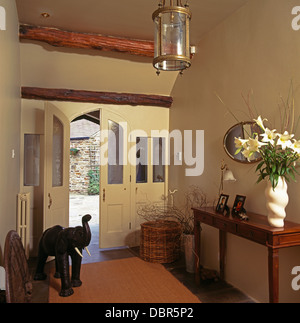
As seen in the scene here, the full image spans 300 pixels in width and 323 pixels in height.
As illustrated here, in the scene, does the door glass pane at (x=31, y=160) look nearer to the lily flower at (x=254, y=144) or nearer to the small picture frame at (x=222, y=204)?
the small picture frame at (x=222, y=204)

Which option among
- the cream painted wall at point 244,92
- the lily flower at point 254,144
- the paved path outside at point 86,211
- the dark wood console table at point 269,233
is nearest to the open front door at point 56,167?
the paved path outside at point 86,211

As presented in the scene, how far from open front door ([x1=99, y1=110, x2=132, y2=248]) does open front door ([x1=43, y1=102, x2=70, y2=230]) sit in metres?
0.61

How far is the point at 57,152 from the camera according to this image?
479cm

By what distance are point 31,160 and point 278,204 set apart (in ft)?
12.5

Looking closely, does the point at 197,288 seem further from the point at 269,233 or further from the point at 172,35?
the point at 172,35

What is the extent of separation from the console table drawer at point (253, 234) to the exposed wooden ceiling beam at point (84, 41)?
277 cm

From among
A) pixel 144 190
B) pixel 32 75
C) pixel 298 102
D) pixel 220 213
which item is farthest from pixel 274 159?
pixel 32 75

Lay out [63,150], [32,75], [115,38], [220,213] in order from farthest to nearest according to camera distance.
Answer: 1. [63,150]
2. [32,75]
3. [115,38]
4. [220,213]

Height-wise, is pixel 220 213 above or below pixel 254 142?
below

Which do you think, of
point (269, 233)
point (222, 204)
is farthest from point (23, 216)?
point (269, 233)

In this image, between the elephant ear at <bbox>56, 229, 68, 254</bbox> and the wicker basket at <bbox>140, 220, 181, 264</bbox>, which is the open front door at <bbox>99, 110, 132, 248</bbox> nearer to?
the wicker basket at <bbox>140, 220, 181, 264</bbox>

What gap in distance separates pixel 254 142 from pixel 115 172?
3.12 meters
